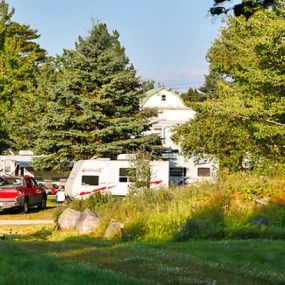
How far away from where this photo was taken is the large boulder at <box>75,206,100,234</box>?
750 inches

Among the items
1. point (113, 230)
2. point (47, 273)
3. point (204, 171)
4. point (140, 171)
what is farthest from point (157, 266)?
point (204, 171)

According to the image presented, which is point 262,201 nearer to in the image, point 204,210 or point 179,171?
point 204,210

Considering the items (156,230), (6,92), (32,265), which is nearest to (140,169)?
(156,230)

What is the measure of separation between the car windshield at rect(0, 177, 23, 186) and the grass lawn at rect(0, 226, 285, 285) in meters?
15.9

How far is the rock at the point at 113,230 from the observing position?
1764cm

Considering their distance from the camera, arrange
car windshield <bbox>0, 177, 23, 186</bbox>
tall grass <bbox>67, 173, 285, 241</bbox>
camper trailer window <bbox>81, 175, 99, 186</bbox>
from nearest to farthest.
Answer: tall grass <bbox>67, 173, 285, 241</bbox>, car windshield <bbox>0, 177, 23, 186</bbox>, camper trailer window <bbox>81, 175, 99, 186</bbox>

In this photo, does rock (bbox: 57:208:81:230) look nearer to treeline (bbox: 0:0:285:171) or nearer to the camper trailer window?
treeline (bbox: 0:0:285:171)

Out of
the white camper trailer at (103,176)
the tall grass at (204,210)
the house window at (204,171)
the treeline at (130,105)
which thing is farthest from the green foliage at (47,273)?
the house window at (204,171)

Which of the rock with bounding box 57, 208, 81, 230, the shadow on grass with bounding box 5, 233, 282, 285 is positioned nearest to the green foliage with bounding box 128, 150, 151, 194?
the rock with bounding box 57, 208, 81, 230

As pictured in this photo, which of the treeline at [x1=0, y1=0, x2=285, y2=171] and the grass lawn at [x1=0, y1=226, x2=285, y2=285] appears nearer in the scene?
the grass lawn at [x1=0, y1=226, x2=285, y2=285]

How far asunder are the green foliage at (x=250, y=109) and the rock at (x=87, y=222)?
20.3ft

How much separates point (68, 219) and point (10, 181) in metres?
9.03

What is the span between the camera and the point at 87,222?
19281 millimetres

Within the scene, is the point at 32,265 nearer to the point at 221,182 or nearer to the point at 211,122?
the point at 221,182
